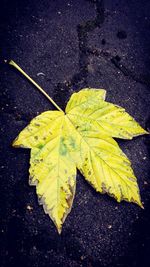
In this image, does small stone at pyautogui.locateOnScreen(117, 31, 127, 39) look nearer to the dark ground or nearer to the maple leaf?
the dark ground

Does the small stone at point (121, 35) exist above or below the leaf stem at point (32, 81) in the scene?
below

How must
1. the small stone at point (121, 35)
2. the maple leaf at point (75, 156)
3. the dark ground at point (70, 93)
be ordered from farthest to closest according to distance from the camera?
1. the small stone at point (121, 35)
2. the dark ground at point (70, 93)
3. the maple leaf at point (75, 156)

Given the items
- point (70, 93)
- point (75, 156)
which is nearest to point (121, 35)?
point (70, 93)

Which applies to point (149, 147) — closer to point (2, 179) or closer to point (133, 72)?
point (133, 72)

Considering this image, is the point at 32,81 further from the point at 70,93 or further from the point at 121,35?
the point at 121,35

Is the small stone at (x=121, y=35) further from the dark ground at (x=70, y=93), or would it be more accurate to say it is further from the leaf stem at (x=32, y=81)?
the leaf stem at (x=32, y=81)

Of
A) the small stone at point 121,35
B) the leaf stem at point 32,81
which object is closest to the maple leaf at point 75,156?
the leaf stem at point 32,81
